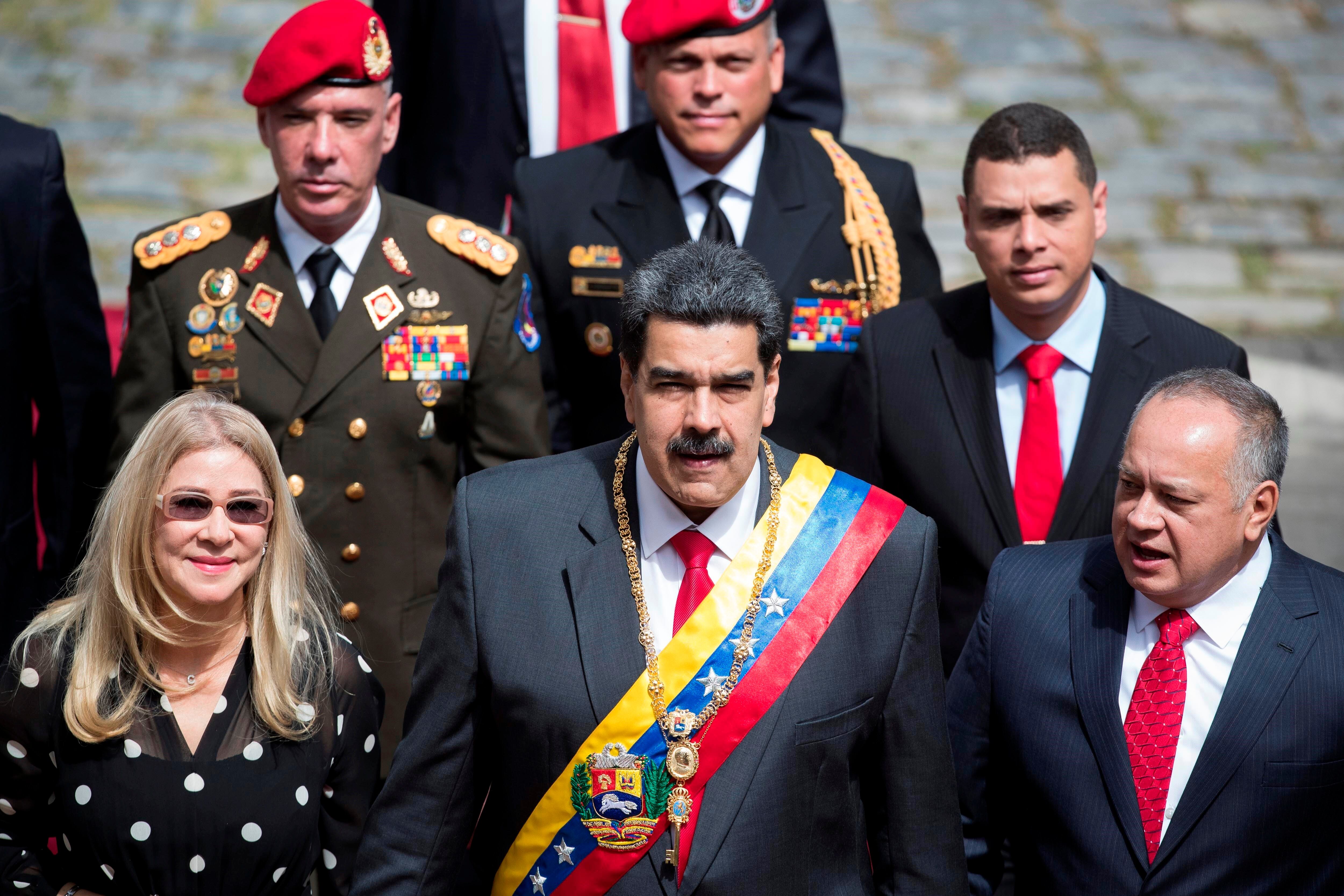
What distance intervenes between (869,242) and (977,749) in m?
1.66

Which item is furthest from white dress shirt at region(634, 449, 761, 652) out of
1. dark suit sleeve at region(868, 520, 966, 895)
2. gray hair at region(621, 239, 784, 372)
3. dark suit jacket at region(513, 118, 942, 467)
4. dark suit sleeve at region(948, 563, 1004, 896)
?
dark suit jacket at region(513, 118, 942, 467)

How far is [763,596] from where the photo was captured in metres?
2.73

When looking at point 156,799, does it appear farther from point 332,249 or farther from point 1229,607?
point 1229,607

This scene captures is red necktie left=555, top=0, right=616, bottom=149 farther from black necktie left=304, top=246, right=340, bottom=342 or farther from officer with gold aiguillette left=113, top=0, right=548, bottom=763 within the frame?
black necktie left=304, top=246, right=340, bottom=342

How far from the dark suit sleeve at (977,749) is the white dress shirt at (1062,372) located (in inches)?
26.3

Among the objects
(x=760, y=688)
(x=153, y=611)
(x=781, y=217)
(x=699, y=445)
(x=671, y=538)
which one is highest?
(x=781, y=217)

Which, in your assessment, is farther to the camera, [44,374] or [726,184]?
[726,184]

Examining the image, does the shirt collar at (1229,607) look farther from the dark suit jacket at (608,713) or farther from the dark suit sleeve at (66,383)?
the dark suit sleeve at (66,383)

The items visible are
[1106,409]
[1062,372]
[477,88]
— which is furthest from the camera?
[477,88]

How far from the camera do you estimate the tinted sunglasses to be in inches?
118

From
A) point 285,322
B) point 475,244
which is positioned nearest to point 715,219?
point 475,244

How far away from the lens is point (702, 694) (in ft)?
8.77

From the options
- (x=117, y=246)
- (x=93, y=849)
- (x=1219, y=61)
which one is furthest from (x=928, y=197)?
(x=93, y=849)

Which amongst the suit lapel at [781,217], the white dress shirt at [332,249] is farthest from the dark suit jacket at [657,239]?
the white dress shirt at [332,249]
